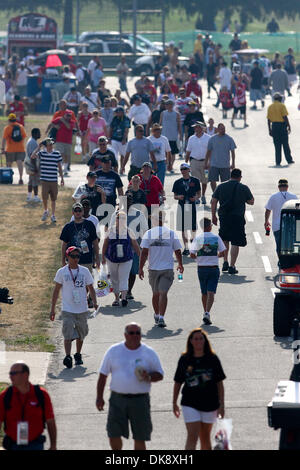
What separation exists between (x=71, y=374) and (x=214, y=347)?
2.13 meters

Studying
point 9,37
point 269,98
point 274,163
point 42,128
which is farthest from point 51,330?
point 9,37

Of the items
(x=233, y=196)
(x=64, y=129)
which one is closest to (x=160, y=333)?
(x=233, y=196)

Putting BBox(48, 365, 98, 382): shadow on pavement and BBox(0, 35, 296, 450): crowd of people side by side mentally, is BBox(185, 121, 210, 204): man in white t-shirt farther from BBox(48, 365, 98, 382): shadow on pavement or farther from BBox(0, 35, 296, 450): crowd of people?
BBox(48, 365, 98, 382): shadow on pavement

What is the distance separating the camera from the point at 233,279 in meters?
20.6

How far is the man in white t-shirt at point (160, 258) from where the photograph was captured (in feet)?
56.4

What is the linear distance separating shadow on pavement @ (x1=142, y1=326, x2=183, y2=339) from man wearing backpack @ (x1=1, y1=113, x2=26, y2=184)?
14.4 metres

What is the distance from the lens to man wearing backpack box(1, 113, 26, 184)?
30656 mm

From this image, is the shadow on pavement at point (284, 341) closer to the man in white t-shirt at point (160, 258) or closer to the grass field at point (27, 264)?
the man in white t-shirt at point (160, 258)

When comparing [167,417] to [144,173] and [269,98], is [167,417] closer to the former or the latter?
[144,173]

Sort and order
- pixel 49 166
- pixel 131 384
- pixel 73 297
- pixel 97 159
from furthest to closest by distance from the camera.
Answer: pixel 49 166
pixel 97 159
pixel 73 297
pixel 131 384

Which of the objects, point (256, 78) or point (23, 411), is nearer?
point (23, 411)

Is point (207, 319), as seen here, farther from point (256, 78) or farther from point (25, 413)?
point (256, 78)

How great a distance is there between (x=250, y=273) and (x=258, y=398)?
7.43 metres

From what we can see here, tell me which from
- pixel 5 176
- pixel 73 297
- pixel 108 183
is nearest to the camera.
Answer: pixel 73 297
